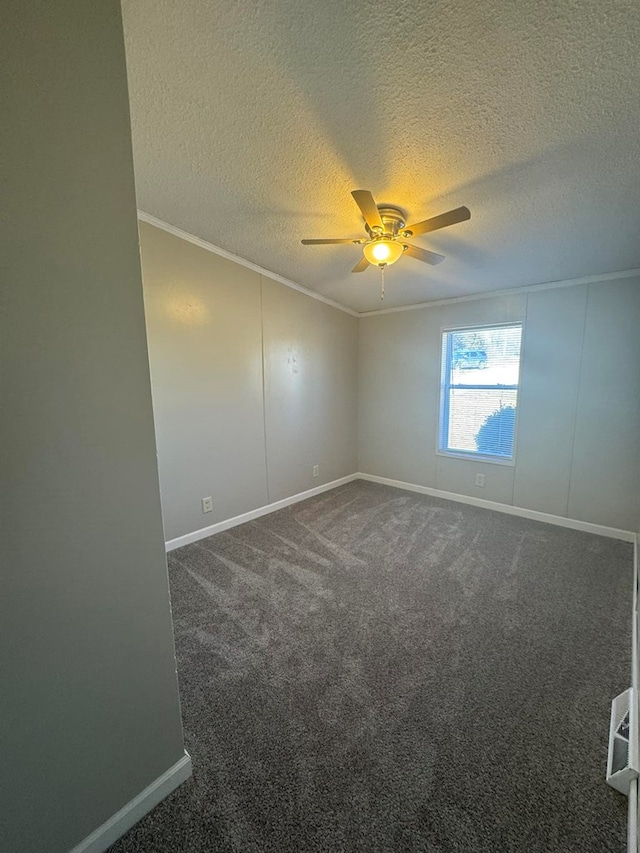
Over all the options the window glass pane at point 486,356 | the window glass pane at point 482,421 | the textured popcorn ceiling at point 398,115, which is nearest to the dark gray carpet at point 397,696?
the window glass pane at point 482,421

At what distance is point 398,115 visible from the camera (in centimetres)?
141

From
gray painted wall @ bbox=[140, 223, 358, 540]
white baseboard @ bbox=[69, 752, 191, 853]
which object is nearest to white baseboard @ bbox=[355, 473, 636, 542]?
gray painted wall @ bbox=[140, 223, 358, 540]

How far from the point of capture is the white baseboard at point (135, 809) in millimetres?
938

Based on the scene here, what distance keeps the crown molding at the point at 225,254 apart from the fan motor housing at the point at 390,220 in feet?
4.74

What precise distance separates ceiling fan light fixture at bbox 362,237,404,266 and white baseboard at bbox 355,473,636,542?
9.10 ft

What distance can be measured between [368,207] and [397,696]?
2363 millimetres

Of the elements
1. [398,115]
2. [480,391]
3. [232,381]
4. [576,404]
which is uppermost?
[398,115]

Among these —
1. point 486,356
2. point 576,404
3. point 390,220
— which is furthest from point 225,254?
point 576,404

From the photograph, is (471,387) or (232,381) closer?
(232,381)

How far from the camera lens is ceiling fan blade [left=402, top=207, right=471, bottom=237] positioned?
1.61 meters

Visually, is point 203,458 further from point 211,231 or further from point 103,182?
point 103,182

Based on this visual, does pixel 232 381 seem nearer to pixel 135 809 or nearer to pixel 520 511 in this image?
pixel 135 809

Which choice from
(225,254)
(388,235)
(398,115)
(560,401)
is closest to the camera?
(398,115)

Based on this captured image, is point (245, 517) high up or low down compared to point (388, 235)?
down
